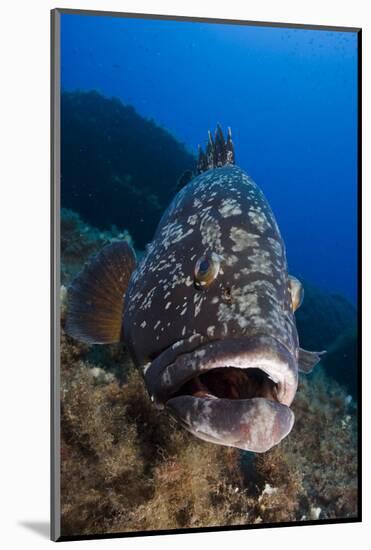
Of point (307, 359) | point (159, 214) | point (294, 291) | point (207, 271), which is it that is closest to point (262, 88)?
point (159, 214)

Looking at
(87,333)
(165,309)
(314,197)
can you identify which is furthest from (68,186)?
(314,197)

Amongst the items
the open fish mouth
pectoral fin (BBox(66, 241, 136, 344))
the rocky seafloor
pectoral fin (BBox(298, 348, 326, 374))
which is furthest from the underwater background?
the open fish mouth

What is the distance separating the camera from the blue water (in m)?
4.80

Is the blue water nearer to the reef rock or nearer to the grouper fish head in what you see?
the reef rock

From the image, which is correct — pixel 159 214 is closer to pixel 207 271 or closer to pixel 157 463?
pixel 157 463

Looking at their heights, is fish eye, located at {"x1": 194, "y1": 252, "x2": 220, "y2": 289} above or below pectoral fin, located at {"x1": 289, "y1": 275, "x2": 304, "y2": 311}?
above

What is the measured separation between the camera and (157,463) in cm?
449

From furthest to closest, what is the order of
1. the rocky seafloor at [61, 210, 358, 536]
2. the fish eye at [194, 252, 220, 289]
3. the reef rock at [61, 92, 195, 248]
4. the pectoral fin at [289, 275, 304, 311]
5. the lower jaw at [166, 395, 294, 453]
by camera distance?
1. the reef rock at [61, 92, 195, 248]
2. the rocky seafloor at [61, 210, 358, 536]
3. the pectoral fin at [289, 275, 304, 311]
4. the fish eye at [194, 252, 220, 289]
5. the lower jaw at [166, 395, 294, 453]

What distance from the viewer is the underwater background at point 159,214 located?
4383 millimetres

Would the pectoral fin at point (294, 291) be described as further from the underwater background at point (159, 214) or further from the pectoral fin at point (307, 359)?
the underwater background at point (159, 214)

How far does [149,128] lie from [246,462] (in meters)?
4.50

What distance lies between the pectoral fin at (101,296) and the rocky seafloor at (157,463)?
0.15 m

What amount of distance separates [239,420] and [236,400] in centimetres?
11

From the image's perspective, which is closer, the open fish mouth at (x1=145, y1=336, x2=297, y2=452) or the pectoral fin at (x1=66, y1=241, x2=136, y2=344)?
the open fish mouth at (x1=145, y1=336, x2=297, y2=452)
